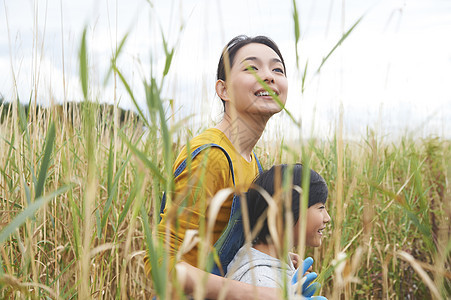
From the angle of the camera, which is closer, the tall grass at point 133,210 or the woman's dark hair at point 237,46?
the tall grass at point 133,210

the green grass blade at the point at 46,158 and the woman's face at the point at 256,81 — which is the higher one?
the woman's face at the point at 256,81

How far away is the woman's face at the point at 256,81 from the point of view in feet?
4.38

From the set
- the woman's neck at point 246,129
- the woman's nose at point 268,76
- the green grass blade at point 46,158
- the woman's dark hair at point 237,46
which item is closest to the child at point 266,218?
the woman's neck at point 246,129

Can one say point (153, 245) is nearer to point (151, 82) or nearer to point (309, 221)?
point (151, 82)

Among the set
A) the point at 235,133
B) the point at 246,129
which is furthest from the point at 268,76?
the point at 235,133

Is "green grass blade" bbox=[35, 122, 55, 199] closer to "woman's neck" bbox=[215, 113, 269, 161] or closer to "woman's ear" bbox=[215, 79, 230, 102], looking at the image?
"woman's neck" bbox=[215, 113, 269, 161]

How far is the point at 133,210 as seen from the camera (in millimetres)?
713

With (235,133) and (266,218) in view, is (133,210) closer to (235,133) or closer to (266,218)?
(235,133)

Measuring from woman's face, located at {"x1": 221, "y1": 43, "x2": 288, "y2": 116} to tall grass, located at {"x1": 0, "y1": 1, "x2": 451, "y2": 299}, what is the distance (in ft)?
0.71

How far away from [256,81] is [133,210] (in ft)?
2.45

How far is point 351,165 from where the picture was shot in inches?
94.7

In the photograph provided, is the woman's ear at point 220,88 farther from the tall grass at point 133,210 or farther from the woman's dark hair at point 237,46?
the tall grass at point 133,210

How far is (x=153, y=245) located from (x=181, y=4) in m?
0.42

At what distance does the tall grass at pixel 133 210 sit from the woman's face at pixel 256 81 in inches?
8.5
